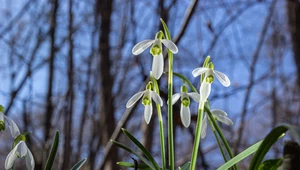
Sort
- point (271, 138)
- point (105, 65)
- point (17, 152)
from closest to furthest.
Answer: point (271, 138) → point (17, 152) → point (105, 65)

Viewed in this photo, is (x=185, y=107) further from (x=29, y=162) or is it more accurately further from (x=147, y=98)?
(x=29, y=162)

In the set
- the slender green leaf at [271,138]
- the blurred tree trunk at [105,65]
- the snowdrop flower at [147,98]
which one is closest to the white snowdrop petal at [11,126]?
the snowdrop flower at [147,98]

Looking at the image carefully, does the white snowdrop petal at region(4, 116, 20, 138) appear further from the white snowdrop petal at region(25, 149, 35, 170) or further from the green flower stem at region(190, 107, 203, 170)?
the green flower stem at region(190, 107, 203, 170)

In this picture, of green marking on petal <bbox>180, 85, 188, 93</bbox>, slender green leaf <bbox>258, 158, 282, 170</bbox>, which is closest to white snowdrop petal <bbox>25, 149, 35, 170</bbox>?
green marking on petal <bbox>180, 85, 188, 93</bbox>

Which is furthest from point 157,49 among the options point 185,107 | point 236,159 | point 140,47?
point 236,159

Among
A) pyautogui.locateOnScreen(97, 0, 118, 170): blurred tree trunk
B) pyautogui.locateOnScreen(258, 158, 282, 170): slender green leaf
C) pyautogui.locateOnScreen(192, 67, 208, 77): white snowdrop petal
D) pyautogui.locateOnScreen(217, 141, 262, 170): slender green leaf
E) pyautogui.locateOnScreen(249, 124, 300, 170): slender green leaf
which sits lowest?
pyautogui.locateOnScreen(258, 158, 282, 170): slender green leaf

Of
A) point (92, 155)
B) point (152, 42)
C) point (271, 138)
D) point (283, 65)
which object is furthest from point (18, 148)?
point (283, 65)

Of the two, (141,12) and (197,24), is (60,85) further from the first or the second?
(197,24)

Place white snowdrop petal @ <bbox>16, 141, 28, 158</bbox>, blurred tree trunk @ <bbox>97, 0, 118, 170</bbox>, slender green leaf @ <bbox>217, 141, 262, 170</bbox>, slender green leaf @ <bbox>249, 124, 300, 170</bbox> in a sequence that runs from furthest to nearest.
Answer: blurred tree trunk @ <bbox>97, 0, 118, 170</bbox> → white snowdrop petal @ <bbox>16, 141, 28, 158</bbox> → slender green leaf @ <bbox>217, 141, 262, 170</bbox> → slender green leaf @ <bbox>249, 124, 300, 170</bbox>

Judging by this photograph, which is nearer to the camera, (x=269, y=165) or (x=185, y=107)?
(x=269, y=165)

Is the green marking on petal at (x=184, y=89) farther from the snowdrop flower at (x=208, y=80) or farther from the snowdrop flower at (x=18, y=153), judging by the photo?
the snowdrop flower at (x=18, y=153)

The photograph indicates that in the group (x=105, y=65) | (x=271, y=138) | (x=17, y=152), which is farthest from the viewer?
(x=105, y=65)
